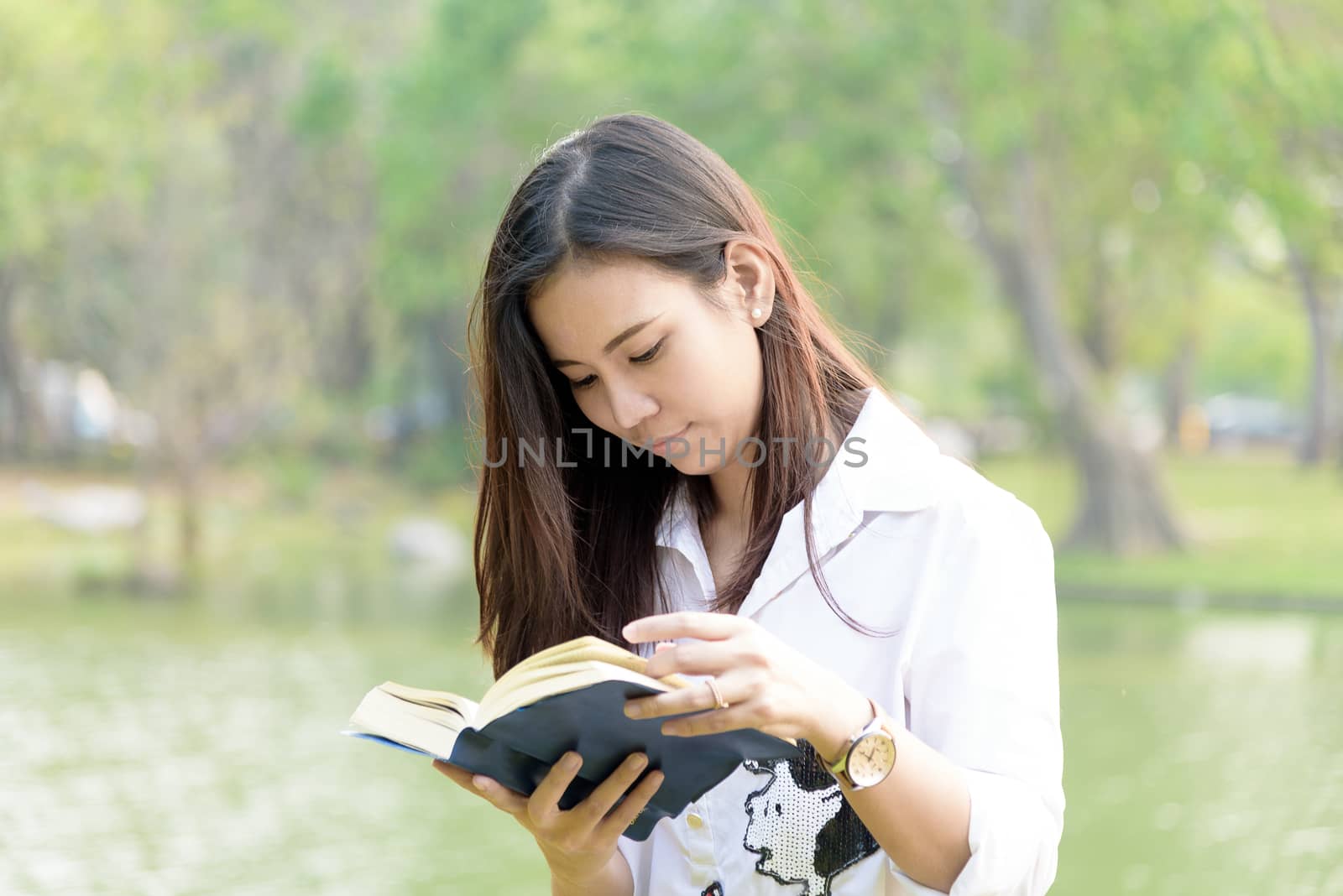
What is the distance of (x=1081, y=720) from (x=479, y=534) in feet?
15.7

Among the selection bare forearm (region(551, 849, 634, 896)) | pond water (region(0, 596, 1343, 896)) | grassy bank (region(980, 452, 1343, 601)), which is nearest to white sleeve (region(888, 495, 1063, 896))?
bare forearm (region(551, 849, 634, 896))

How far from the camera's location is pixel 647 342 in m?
1.28

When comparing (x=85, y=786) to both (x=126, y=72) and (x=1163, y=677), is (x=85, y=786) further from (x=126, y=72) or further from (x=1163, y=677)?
(x=126, y=72)

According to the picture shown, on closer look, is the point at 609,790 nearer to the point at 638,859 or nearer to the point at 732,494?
the point at 638,859

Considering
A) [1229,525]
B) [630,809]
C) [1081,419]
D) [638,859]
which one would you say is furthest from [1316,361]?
[630,809]

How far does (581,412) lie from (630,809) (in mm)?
Result: 450

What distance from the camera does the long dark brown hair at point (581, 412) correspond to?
1301mm

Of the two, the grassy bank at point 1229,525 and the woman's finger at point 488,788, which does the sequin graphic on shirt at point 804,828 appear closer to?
the woman's finger at point 488,788

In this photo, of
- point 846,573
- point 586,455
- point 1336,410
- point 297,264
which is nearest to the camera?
point 846,573

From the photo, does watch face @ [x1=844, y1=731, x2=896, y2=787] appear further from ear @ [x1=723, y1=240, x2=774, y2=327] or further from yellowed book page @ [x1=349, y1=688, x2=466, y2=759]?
ear @ [x1=723, y1=240, x2=774, y2=327]

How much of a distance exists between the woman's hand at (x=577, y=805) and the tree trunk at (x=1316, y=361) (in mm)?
12717

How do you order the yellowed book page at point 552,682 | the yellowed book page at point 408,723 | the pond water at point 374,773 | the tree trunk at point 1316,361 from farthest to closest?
1. the tree trunk at point 1316,361
2. the pond water at point 374,773
3. the yellowed book page at point 408,723
4. the yellowed book page at point 552,682

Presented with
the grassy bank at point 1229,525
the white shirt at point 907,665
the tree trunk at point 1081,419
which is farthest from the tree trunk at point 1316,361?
the white shirt at point 907,665

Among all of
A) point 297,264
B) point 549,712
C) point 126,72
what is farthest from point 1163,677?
point 297,264
